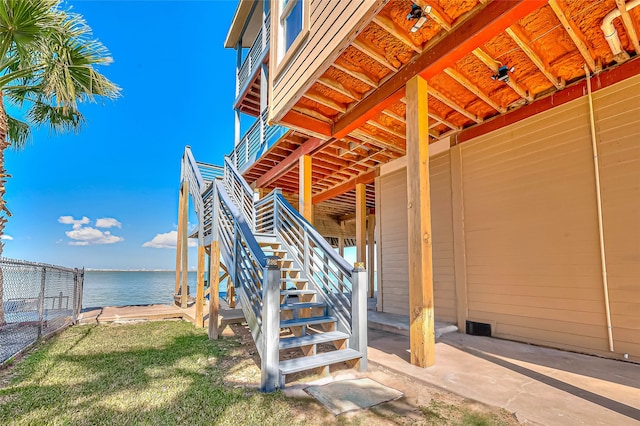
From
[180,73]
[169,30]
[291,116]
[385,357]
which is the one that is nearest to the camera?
[385,357]

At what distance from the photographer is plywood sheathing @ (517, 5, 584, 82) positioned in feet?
9.53

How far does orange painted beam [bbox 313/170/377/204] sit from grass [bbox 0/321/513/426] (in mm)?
4725

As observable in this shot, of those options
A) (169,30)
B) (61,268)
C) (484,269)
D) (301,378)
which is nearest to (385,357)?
(301,378)

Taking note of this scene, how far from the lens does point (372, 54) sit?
3307 millimetres

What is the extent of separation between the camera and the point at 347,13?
3062 millimetres

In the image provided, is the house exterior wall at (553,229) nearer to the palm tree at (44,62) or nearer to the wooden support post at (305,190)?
the wooden support post at (305,190)

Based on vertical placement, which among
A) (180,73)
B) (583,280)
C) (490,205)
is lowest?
(583,280)

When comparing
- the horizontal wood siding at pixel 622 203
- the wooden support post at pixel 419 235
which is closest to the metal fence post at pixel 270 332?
the wooden support post at pixel 419 235

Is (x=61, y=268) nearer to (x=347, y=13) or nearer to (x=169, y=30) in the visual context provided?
(x=347, y=13)

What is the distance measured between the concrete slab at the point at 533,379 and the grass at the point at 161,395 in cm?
30

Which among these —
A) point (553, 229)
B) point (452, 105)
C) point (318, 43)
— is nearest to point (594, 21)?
point (452, 105)

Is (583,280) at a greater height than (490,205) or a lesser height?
lesser

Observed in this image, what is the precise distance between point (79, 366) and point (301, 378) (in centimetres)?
241

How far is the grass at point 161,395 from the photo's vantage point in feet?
7.09
